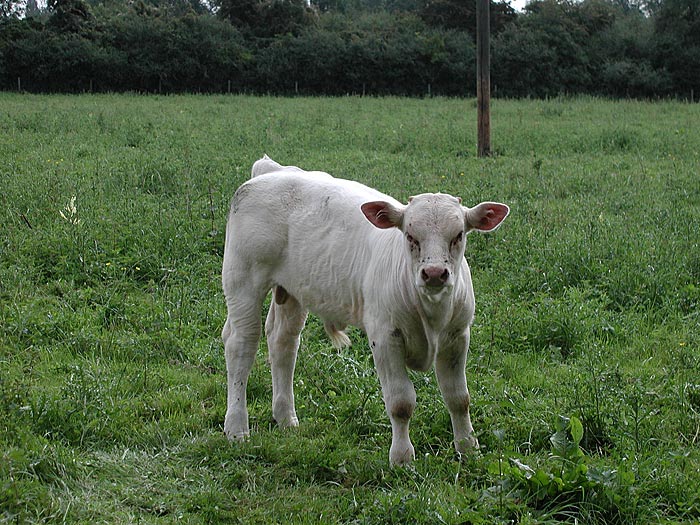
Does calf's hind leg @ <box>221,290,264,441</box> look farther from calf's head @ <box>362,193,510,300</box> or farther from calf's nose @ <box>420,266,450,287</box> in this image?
calf's nose @ <box>420,266,450,287</box>

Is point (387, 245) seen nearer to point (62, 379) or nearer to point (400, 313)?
point (400, 313)

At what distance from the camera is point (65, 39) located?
38.8 metres

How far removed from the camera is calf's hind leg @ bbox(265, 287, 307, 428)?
18.6 feet

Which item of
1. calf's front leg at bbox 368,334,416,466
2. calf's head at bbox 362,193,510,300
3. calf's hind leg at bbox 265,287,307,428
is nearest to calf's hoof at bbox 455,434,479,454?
calf's front leg at bbox 368,334,416,466

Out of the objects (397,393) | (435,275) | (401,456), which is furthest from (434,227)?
(401,456)

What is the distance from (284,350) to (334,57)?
1443 inches

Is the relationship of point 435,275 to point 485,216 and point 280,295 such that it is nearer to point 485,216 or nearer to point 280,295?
point 485,216

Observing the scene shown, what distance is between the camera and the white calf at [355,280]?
4492 mm

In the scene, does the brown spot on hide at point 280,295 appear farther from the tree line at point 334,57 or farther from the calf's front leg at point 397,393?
the tree line at point 334,57

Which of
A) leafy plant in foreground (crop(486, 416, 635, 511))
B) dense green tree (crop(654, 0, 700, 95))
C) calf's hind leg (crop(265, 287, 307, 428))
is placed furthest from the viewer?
dense green tree (crop(654, 0, 700, 95))

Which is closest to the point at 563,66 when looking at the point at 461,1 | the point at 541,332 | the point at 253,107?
the point at 461,1

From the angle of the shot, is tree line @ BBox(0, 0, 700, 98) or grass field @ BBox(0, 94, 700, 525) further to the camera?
tree line @ BBox(0, 0, 700, 98)

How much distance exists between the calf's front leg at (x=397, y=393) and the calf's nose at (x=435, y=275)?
657 millimetres

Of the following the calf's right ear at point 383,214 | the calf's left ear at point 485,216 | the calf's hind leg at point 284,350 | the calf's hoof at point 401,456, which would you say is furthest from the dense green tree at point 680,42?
the calf's hoof at point 401,456
